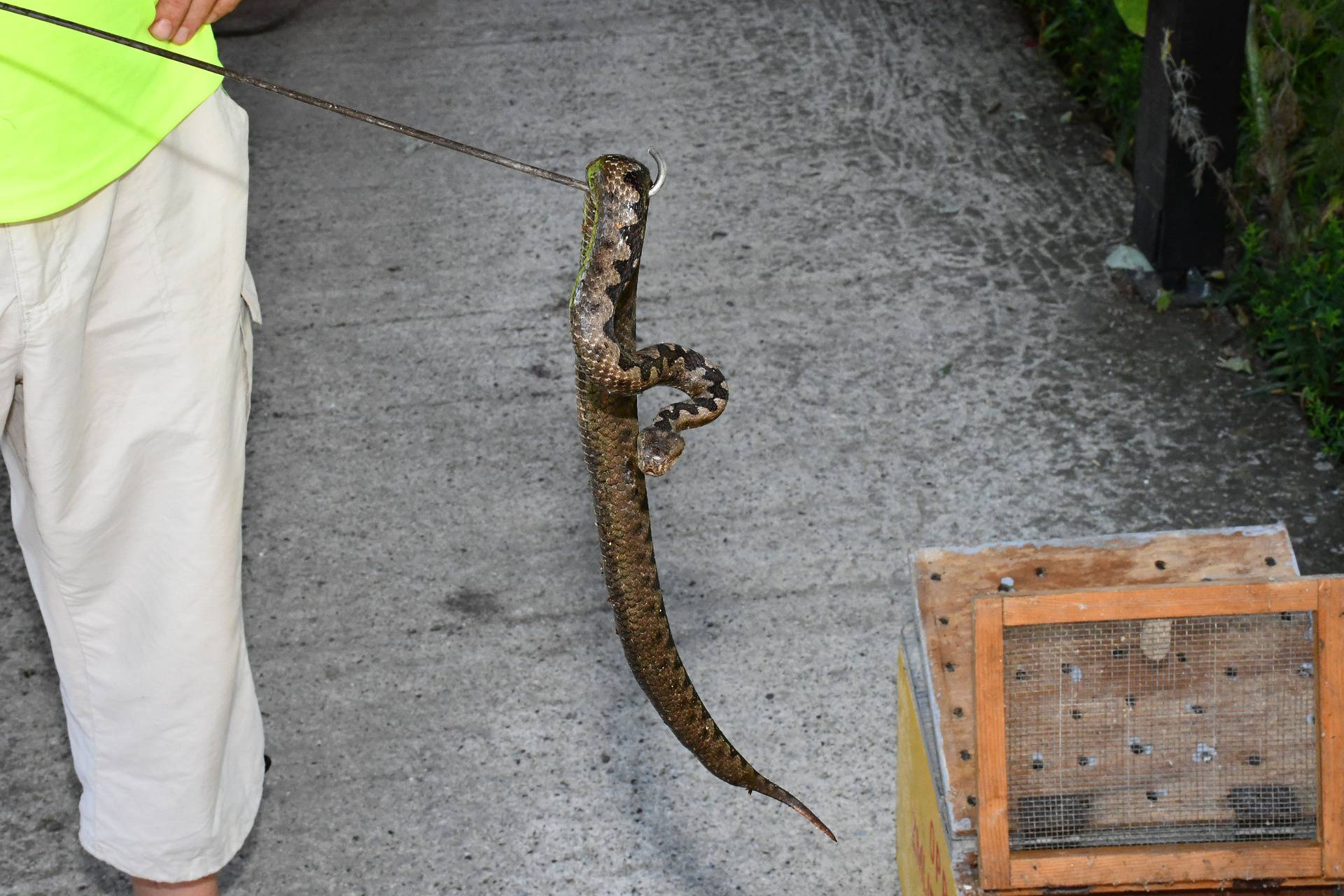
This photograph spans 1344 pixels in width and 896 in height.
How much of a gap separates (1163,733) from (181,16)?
5.55 ft

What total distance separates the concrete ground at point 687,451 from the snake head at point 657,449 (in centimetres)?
158

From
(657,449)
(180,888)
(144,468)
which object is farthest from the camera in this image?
(180,888)

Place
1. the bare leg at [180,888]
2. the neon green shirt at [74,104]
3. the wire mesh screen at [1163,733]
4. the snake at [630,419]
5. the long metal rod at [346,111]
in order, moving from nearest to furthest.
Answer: the long metal rod at [346,111], the snake at [630,419], the neon green shirt at [74,104], the wire mesh screen at [1163,733], the bare leg at [180,888]

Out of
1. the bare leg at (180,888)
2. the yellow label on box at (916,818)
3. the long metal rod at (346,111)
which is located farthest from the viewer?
the bare leg at (180,888)

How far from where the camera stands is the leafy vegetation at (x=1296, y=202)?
4.05 metres

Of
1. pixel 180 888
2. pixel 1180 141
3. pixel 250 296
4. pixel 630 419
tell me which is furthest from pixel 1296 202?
pixel 180 888

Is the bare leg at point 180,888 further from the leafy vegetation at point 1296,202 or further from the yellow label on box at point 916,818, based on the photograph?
the leafy vegetation at point 1296,202

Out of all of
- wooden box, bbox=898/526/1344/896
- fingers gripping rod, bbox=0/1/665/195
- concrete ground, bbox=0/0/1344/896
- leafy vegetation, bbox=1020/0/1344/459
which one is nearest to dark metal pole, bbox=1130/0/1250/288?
leafy vegetation, bbox=1020/0/1344/459

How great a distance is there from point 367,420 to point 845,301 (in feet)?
4.90

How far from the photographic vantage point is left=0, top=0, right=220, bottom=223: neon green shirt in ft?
6.40

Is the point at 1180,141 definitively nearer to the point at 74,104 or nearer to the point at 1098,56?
the point at 1098,56

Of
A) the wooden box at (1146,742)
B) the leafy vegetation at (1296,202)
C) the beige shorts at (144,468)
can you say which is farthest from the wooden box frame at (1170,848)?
the leafy vegetation at (1296,202)

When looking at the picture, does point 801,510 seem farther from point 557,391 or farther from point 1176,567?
point 1176,567

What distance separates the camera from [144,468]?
2326 millimetres
